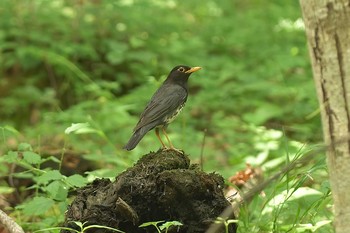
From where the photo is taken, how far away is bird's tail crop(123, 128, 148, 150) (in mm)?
4816

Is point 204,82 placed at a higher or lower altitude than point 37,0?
lower

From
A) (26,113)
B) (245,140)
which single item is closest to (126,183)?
(245,140)

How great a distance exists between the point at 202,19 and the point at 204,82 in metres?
4.39

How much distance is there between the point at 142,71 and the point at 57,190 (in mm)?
5661

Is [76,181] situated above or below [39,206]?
above

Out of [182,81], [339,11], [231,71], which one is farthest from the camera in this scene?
[231,71]

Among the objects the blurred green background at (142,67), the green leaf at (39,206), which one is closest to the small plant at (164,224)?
the green leaf at (39,206)

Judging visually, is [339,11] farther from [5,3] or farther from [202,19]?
[202,19]

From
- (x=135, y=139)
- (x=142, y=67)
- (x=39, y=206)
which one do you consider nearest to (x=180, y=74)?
(x=135, y=139)

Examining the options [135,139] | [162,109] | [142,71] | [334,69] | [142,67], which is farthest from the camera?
[142,67]

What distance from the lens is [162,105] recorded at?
17.5 feet

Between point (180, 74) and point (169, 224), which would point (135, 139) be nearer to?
point (180, 74)

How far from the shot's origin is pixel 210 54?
34.6 feet

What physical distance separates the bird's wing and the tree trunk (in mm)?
2568
